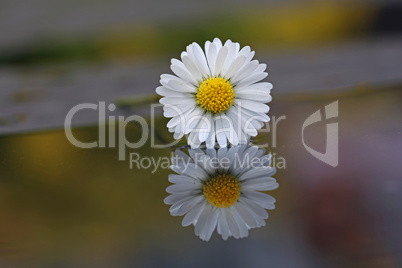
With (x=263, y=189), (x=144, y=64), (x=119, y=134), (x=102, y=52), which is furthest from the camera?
(x=102, y=52)

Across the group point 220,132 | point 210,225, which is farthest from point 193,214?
point 220,132

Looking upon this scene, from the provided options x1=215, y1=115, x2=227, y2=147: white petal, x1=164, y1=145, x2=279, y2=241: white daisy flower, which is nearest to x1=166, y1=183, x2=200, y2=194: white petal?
x1=164, y1=145, x2=279, y2=241: white daisy flower

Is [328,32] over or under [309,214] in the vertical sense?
over

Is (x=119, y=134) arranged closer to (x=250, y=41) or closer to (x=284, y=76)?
(x=284, y=76)

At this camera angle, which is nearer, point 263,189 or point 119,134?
point 263,189

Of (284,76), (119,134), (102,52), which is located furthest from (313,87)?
(102,52)

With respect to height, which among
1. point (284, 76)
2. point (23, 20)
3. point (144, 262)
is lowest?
point (144, 262)

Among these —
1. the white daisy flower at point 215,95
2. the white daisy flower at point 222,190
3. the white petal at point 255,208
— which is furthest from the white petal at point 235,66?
the white petal at point 255,208

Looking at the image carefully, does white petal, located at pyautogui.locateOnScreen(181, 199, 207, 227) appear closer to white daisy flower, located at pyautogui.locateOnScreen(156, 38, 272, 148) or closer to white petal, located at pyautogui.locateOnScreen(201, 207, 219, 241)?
white petal, located at pyautogui.locateOnScreen(201, 207, 219, 241)
